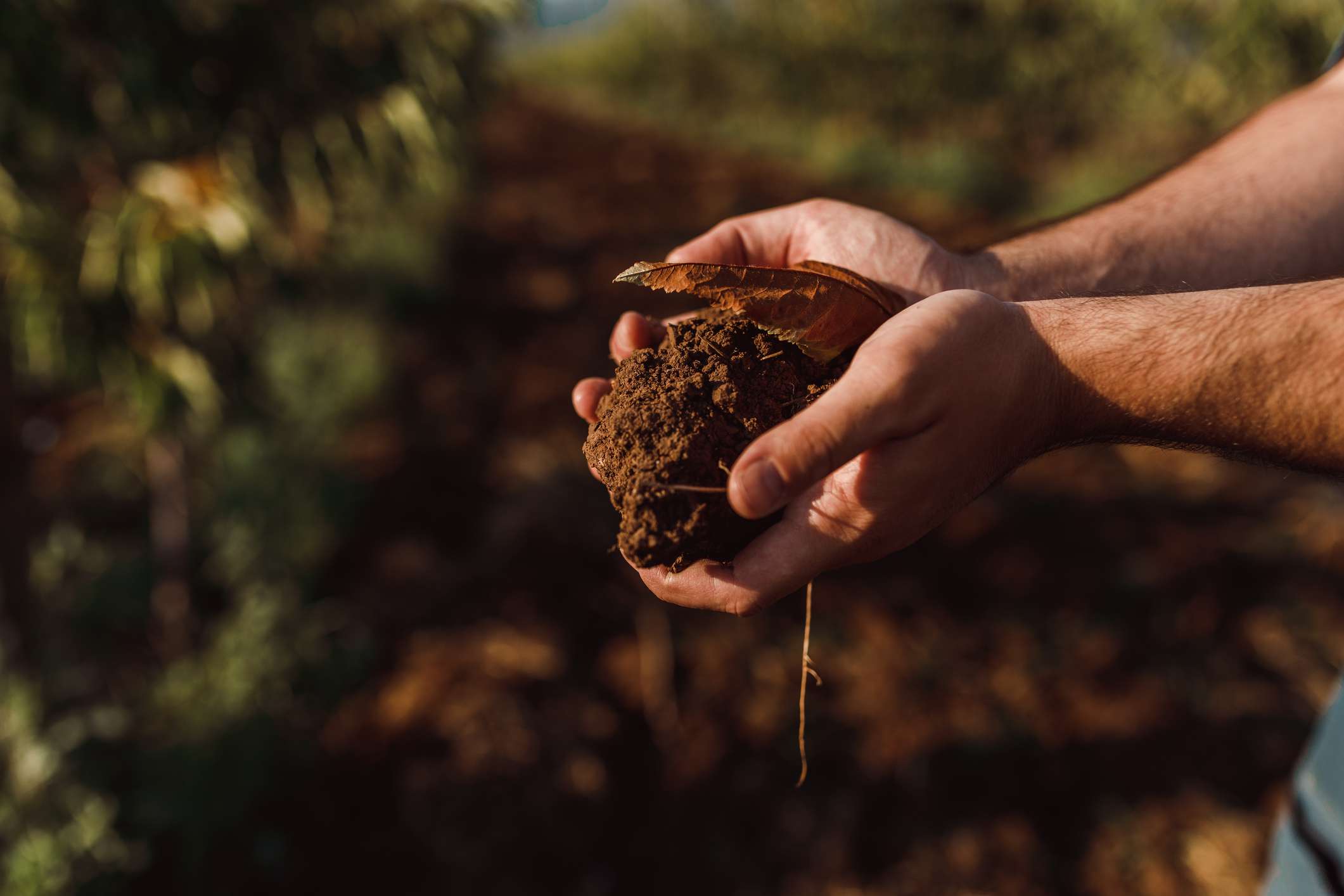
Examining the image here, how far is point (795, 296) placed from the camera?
1241 mm

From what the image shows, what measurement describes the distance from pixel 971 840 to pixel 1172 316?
2288 millimetres

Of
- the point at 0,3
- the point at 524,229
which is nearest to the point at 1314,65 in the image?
the point at 524,229

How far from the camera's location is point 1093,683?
333cm

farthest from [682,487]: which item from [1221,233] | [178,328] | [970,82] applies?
[970,82]

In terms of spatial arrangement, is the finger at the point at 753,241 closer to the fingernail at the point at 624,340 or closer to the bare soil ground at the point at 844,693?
the fingernail at the point at 624,340

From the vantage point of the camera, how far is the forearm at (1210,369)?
105cm

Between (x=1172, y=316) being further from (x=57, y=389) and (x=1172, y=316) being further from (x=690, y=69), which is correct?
(x=690, y=69)

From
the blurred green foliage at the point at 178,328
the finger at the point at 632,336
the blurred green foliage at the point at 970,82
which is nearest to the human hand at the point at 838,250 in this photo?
the finger at the point at 632,336

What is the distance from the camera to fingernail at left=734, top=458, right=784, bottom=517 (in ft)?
3.32

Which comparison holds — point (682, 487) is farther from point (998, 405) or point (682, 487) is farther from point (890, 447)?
point (998, 405)

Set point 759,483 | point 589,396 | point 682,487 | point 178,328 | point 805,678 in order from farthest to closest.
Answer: point 178,328 → point 805,678 → point 589,396 → point 682,487 → point 759,483

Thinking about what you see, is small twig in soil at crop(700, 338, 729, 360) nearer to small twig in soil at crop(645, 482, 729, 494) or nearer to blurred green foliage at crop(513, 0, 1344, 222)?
small twig in soil at crop(645, 482, 729, 494)

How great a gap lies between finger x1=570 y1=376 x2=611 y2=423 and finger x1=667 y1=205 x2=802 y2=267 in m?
0.31

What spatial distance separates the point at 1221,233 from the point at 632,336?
3.60 feet
